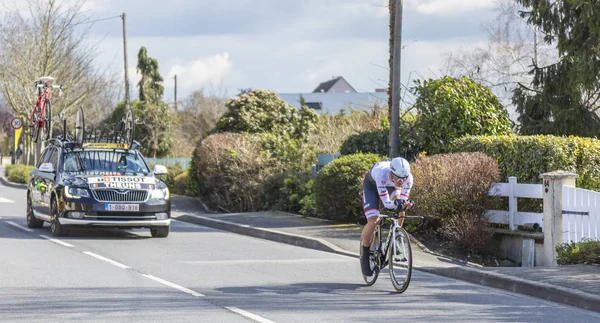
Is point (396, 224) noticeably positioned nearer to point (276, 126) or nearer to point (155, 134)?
point (276, 126)

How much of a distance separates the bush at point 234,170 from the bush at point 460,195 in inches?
343

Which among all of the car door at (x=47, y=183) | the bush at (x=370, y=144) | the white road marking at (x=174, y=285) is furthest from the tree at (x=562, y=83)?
the white road marking at (x=174, y=285)

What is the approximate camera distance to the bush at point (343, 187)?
18.3 metres

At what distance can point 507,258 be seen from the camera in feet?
52.6

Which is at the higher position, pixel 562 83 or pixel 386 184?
pixel 562 83

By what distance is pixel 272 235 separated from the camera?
1772cm

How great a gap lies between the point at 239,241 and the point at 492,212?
4.57 m

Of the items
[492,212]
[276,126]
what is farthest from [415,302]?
[276,126]

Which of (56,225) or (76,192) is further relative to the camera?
(56,225)

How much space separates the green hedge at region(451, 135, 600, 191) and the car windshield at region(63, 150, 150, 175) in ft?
22.7

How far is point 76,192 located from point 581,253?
28.6 feet

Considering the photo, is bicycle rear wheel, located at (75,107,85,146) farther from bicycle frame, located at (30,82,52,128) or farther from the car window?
bicycle frame, located at (30,82,52,128)

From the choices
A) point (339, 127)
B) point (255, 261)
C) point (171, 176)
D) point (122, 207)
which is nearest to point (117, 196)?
point (122, 207)

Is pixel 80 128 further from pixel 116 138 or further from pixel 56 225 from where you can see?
pixel 56 225
